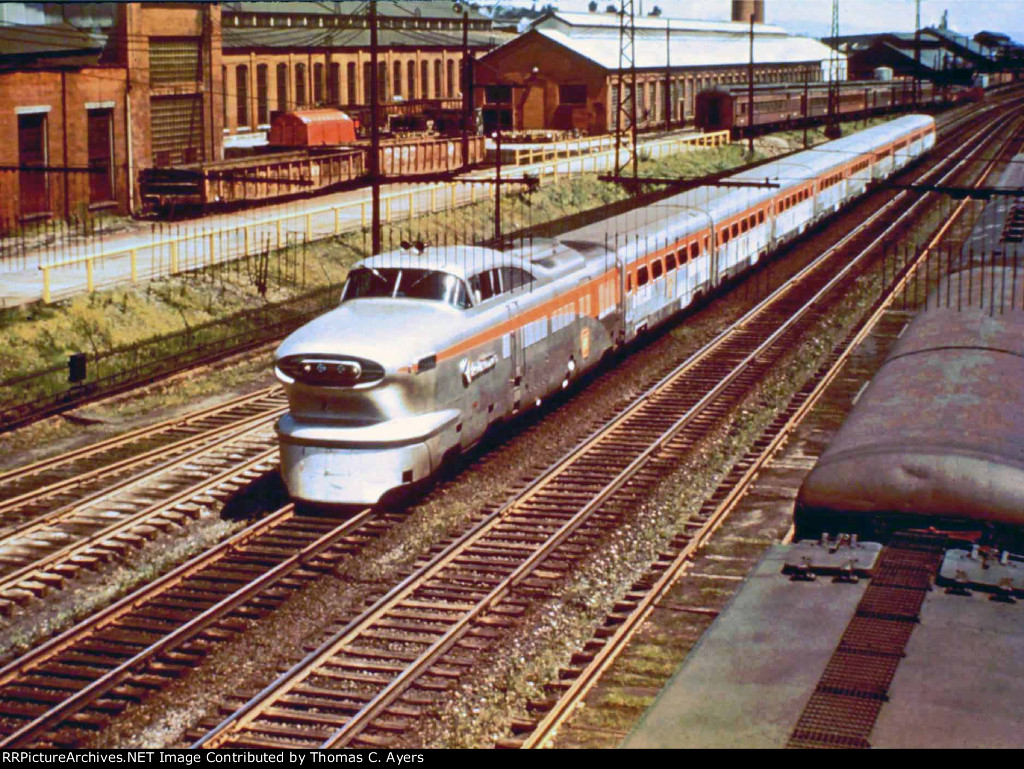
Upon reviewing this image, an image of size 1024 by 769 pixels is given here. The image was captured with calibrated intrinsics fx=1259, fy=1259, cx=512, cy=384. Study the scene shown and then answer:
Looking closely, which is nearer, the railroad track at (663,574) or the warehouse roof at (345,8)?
the railroad track at (663,574)

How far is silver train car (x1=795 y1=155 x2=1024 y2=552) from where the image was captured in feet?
33.3

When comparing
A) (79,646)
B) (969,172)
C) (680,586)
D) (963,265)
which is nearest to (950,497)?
(680,586)

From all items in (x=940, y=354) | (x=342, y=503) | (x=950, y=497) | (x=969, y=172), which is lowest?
(x=342, y=503)

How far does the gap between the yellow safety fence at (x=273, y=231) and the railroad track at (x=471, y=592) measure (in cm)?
1145

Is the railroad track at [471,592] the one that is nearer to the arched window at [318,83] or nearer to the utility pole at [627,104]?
the utility pole at [627,104]

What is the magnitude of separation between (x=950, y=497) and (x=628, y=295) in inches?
564

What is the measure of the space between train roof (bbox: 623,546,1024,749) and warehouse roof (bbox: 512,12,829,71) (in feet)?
222

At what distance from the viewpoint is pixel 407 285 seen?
17.6 metres

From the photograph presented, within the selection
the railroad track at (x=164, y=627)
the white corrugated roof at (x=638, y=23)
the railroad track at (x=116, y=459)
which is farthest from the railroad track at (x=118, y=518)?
the white corrugated roof at (x=638, y=23)

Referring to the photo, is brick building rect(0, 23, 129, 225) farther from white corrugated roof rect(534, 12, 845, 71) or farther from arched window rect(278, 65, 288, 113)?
white corrugated roof rect(534, 12, 845, 71)

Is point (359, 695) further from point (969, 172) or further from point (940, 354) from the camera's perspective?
point (969, 172)

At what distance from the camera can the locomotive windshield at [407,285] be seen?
56.6 feet

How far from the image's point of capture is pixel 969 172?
2525 inches

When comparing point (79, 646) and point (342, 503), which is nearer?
point (79, 646)
